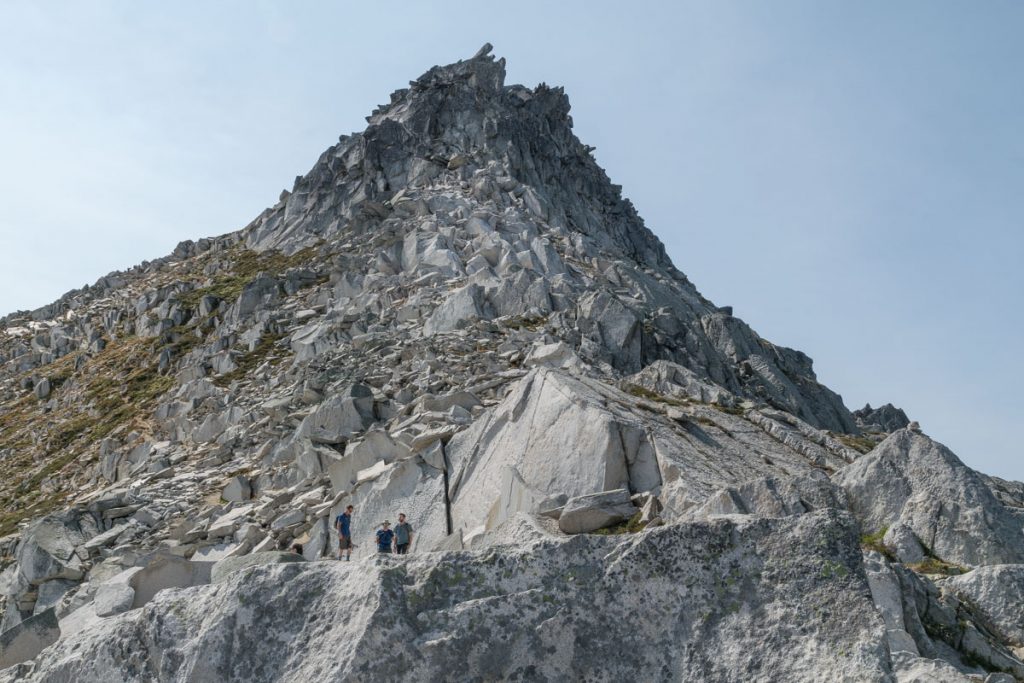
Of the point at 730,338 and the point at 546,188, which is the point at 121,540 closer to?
the point at 730,338

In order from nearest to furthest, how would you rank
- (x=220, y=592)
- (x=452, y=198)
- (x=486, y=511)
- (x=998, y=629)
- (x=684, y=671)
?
(x=684, y=671), (x=220, y=592), (x=998, y=629), (x=486, y=511), (x=452, y=198)

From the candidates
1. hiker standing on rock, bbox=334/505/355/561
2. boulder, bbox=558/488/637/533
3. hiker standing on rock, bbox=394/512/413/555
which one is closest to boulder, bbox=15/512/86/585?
hiker standing on rock, bbox=334/505/355/561

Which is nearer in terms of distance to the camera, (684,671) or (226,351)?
(684,671)

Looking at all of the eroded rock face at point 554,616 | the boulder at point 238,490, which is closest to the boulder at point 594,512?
the eroded rock face at point 554,616

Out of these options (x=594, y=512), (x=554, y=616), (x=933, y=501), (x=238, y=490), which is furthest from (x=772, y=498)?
(x=238, y=490)

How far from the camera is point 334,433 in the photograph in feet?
88.6

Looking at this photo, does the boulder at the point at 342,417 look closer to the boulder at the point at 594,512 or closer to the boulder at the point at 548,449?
the boulder at the point at 548,449

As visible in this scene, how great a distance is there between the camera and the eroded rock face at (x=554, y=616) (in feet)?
22.6

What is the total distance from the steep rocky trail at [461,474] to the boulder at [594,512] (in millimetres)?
48

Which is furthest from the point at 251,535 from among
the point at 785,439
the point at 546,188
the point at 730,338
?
the point at 546,188

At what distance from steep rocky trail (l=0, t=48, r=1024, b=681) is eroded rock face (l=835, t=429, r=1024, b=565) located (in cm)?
5

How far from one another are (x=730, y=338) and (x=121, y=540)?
31.5m

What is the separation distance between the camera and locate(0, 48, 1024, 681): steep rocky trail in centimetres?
714

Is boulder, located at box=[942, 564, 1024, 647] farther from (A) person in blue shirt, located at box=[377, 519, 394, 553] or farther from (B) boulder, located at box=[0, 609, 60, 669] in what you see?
(B) boulder, located at box=[0, 609, 60, 669]
